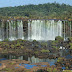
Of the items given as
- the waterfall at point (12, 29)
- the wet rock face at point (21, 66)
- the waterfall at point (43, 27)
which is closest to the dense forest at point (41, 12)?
the waterfall at point (43, 27)

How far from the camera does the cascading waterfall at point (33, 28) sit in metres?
33.8

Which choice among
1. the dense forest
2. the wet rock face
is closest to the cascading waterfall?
the dense forest

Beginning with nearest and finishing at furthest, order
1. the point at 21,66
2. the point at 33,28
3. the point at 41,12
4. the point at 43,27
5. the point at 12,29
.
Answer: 1. the point at 21,66
2. the point at 12,29
3. the point at 33,28
4. the point at 43,27
5. the point at 41,12

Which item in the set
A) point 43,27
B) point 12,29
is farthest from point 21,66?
point 43,27

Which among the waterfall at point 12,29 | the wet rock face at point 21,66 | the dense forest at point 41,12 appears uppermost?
the dense forest at point 41,12

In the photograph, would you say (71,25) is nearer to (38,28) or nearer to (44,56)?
(38,28)

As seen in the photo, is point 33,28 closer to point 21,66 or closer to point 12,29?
point 12,29

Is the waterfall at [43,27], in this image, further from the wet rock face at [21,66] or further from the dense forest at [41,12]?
the wet rock face at [21,66]

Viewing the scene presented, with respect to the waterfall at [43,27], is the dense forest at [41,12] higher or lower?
higher

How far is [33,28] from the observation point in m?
34.3

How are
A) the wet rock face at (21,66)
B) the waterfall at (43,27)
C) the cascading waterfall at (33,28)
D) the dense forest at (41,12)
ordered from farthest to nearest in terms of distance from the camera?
the dense forest at (41,12) < the waterfall at (43,27) < the cascading waterfall at (33,28) < the wet rock face at (21,66)

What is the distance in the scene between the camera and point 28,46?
24453mm

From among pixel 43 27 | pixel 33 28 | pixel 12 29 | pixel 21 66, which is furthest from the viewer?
pixel 43 27

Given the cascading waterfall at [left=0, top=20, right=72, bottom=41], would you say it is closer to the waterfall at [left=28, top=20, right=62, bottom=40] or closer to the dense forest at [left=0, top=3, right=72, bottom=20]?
the waterfall at [left=28, top=20, right=62, bottom=40]
